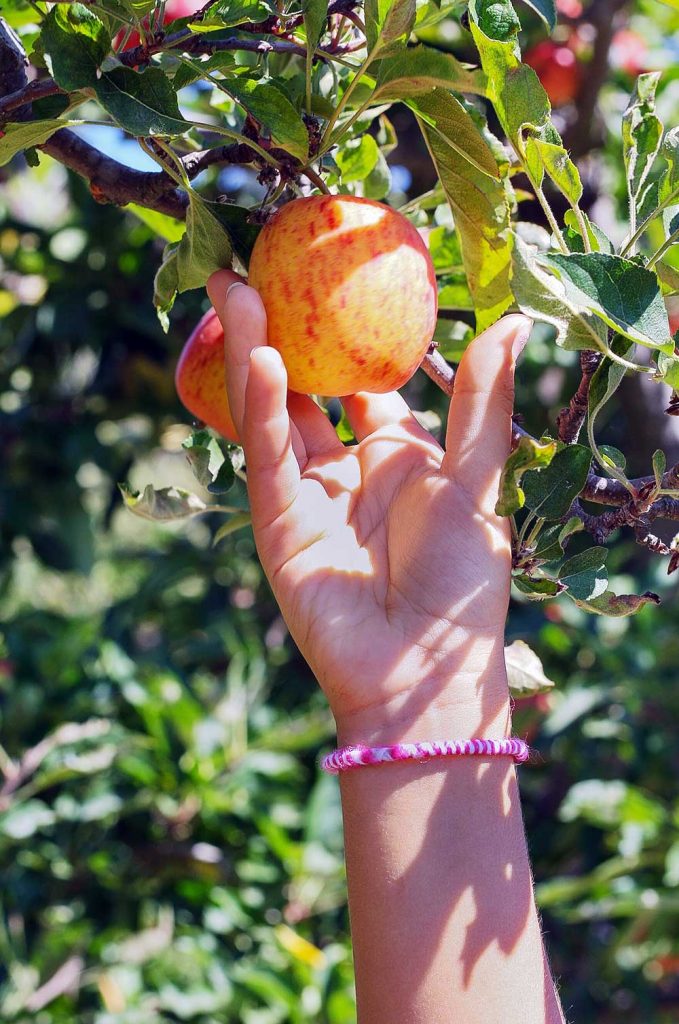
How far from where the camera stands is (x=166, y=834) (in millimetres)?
1943

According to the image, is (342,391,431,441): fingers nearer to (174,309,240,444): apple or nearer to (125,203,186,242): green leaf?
(174,309,240,444): apple

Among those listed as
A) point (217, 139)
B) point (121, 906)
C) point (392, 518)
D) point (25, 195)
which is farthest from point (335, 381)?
point (25, 195)

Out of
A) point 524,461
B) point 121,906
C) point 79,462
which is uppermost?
point 524,461

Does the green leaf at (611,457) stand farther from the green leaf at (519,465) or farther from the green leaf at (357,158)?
the green leaf at (357,158)

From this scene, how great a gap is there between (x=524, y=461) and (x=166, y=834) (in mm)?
1556

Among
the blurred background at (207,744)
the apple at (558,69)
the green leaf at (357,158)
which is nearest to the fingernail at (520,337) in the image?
the green leaf at (357,158)

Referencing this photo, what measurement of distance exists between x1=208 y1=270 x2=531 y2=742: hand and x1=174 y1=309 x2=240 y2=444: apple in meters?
0.13

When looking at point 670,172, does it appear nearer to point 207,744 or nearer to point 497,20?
point 497,20

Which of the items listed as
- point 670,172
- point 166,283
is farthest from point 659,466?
point 166,283

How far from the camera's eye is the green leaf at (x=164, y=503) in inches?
31.3

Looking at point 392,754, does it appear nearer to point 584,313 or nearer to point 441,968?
point 441,968

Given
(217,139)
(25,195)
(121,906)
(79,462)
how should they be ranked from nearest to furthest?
(217,139)
(121,906)
(79,462)
(25,195)

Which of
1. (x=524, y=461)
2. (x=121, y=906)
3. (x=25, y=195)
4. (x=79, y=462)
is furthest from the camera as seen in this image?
(x=25, y=195)

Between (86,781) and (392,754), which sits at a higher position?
(392,754)
